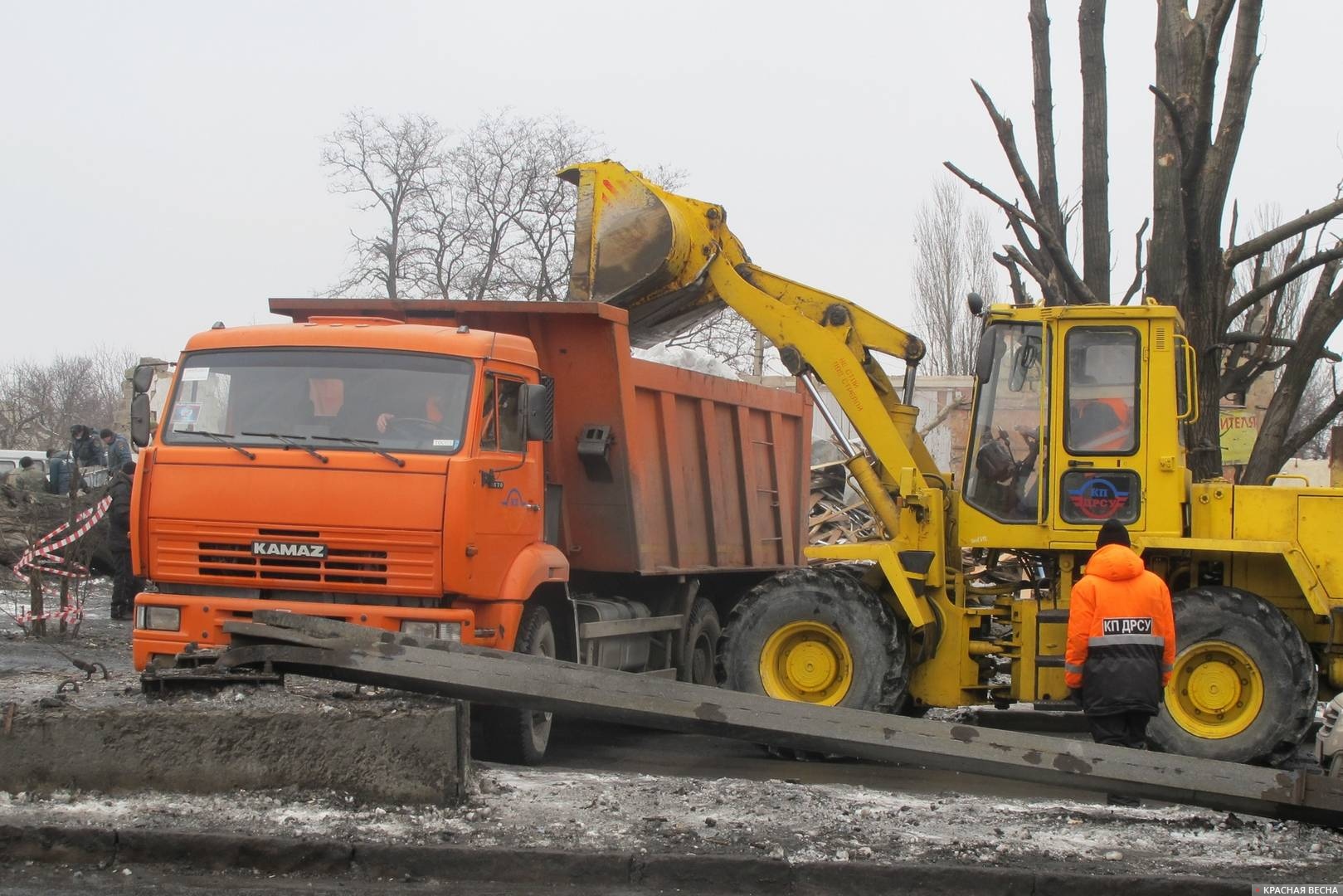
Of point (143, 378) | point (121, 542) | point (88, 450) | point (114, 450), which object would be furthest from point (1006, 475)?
point (88, 450)

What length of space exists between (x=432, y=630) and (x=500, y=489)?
99 centimetres

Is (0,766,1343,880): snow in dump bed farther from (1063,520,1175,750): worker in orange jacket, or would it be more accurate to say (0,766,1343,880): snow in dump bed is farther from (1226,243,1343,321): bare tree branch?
(1226,243,1343,321): bare tree branch

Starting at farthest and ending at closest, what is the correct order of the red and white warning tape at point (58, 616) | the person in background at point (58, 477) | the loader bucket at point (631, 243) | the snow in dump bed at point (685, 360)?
the person in background at point (58, 477)
the red and white warning tape at point (58, 616)
the snow in dump bed at point (685, 360)
the loader bucket at point (631, 243)

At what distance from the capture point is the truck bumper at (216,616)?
25.8 feet

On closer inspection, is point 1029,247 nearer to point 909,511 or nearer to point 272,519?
point 909,511

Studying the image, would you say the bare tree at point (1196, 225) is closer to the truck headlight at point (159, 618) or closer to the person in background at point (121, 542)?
the truck headlight at point (159, 618)

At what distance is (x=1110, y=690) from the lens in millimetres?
7523

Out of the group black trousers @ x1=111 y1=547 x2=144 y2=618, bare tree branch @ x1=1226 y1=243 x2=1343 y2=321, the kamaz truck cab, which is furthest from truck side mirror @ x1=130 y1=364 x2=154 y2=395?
black trousers @ x1=111 y1=547 x2=144 y2=618

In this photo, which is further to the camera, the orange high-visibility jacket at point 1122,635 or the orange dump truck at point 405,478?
the orange dump truck at point 405,478

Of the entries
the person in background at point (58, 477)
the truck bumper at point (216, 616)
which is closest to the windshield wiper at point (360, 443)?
the truck bumper at point (216, 616)

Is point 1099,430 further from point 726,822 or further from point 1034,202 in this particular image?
point 726,822

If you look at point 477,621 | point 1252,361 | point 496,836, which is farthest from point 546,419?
point 1252,361

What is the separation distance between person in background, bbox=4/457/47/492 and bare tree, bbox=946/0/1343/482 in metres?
16.1

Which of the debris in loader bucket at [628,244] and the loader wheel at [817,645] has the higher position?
the debris in loader bucket at [628,244]
